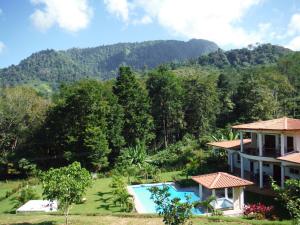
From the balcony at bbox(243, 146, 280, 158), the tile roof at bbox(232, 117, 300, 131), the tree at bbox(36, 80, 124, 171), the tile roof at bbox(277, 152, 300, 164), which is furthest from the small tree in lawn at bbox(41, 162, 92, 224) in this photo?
the tree at bbox(36, 80, 124, 171)

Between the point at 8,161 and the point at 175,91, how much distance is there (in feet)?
70.9

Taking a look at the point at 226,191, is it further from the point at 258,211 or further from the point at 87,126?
the point at 87,126

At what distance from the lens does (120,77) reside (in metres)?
46.1

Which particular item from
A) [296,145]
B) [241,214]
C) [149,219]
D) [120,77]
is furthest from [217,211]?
[120,77]

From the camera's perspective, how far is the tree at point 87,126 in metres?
39.2

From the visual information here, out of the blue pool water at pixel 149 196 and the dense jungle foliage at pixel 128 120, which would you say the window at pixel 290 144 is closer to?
the blue pool water at pixel 149 196

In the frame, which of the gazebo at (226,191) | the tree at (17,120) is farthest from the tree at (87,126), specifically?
the gazebo at (226,191)

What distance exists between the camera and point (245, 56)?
130500mm

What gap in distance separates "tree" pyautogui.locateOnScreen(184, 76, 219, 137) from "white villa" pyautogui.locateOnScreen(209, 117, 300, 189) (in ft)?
59.7

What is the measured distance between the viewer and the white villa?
2428cm

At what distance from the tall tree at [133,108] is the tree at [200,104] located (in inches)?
236

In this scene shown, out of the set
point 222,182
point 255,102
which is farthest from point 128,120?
point 222,182

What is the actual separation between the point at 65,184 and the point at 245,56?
12224cm

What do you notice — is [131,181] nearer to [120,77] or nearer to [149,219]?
[149,219]
